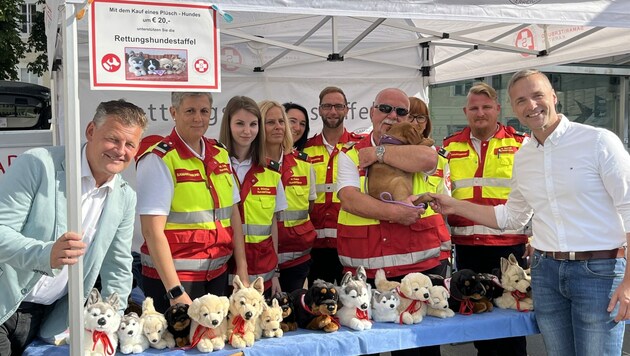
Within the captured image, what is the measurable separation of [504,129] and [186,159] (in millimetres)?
2153

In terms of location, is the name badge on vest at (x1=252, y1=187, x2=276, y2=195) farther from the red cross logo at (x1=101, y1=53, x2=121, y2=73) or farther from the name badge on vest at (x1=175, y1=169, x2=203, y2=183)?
the red cross logo at (x1=101, y1=53, x2=121, y2=73)

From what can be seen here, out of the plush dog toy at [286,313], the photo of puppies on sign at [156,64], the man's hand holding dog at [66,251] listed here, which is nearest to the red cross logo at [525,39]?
the plush dog toy at [286,313]

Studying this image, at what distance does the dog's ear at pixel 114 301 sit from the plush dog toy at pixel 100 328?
0.04 m

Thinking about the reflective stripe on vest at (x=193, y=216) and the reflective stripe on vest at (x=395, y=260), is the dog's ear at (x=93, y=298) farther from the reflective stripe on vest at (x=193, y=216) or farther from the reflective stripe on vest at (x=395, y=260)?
the reflective stripe on vest at (x=395, y=260)

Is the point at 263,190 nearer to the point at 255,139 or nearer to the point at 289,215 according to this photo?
the point at 255,139

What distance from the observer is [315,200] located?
414 cm

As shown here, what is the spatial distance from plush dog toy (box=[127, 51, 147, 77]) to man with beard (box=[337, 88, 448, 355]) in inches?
49.3

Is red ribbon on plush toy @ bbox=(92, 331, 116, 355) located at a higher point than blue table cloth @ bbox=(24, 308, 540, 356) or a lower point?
higher

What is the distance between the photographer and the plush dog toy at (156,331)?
2453 mm

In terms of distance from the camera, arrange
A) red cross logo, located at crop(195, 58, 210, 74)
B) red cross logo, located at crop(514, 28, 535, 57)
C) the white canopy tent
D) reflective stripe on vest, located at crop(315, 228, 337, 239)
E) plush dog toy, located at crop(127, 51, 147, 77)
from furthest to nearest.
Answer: red cross logo, located at crop(514, 28, 535, 57) → the white canopy tent → reflective stripe on vest, located at crop(315, 228, 337, 239) → red cross logo, located at crop(195, 58, 210, 74) → plush dog toy, located at crop(127, 51, 147, 77)

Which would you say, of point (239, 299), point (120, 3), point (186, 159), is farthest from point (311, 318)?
point (120, 3)

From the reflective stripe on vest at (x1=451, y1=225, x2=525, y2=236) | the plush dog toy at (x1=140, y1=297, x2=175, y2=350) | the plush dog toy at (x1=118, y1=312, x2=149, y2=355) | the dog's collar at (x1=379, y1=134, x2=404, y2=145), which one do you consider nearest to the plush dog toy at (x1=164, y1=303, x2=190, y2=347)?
the plush dog toy at (x1=140, y1=297, x2=175, y2=350)

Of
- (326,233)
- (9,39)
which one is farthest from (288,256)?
(9,39)

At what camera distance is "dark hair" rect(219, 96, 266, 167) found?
3.32 meters
